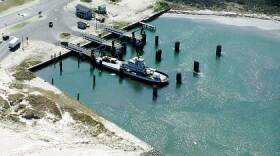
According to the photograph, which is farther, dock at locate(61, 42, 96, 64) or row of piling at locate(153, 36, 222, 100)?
dock at locate(61, 42, 96, 64)

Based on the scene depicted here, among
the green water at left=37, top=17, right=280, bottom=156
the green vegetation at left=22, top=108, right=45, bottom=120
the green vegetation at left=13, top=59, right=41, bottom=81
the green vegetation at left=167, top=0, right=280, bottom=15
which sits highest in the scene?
the green vegetation at left=167, top=0, right=280, bottom=15

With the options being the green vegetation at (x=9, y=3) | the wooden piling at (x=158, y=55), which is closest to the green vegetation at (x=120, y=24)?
the wooden piling at (x=158, y=55)

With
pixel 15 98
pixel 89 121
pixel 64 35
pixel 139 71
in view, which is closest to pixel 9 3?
pixel 64 35

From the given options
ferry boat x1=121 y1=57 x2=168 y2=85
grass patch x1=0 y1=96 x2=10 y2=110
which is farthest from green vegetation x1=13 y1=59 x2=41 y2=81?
ferry boat x1=121 y1=57 x2=168 y2=85

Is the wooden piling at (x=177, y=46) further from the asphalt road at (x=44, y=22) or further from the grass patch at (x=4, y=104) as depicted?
the grass patch at (x=4, y=104)

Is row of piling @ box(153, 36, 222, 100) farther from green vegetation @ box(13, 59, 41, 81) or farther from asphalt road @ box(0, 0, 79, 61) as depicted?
green vegetation @ box(13, 59, 41, 81)

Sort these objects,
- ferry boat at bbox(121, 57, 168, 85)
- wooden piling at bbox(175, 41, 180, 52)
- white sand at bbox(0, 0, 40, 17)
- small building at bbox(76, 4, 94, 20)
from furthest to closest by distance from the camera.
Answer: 1. small building at bbox(76, 4, 94, 20)
2. white sand at bbox(0, 0, 40, 17)
3. wooden piling at bbox(175, 41, 180, 52)
4. ferry boat at bbox(121, 57, 168, 85)

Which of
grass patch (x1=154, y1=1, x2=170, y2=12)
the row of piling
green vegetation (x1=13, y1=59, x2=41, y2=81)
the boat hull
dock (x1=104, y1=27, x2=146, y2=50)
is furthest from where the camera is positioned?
grass patch (x1=154, y1=1, x2=170, y2=12)
